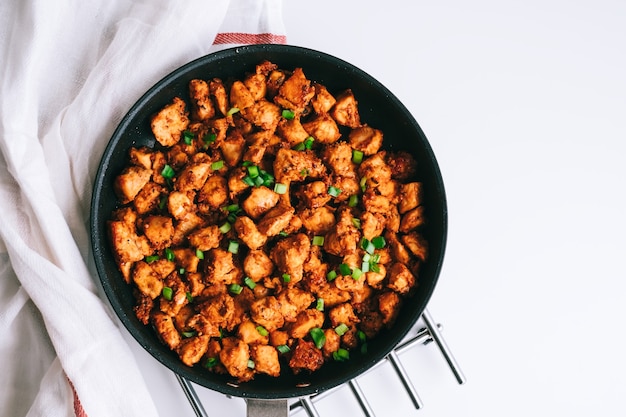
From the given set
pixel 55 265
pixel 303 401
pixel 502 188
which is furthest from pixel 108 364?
pixel 502 188

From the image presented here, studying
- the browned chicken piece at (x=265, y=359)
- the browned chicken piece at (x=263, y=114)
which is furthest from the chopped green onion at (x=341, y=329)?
the browned chicken piece at (x=263, y=114)

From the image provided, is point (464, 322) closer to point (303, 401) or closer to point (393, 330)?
point (393, 330)

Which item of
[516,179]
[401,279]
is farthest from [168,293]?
[516,179]

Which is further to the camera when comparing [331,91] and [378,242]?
[331,91]

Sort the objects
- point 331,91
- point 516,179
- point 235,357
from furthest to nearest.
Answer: point 516,179 → point 331,91 → point 235,357

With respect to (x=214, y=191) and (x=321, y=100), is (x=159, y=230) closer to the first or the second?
(x=214, y=191)

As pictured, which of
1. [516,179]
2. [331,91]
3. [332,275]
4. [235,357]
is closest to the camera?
[235,357]

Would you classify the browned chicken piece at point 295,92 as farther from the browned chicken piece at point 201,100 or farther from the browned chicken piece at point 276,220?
the browned chicken piece at point 276,220

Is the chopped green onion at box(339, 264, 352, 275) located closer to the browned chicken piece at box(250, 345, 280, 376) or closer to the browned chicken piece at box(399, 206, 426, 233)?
the browned chicken piece at box(399, 206, 426, 233)
